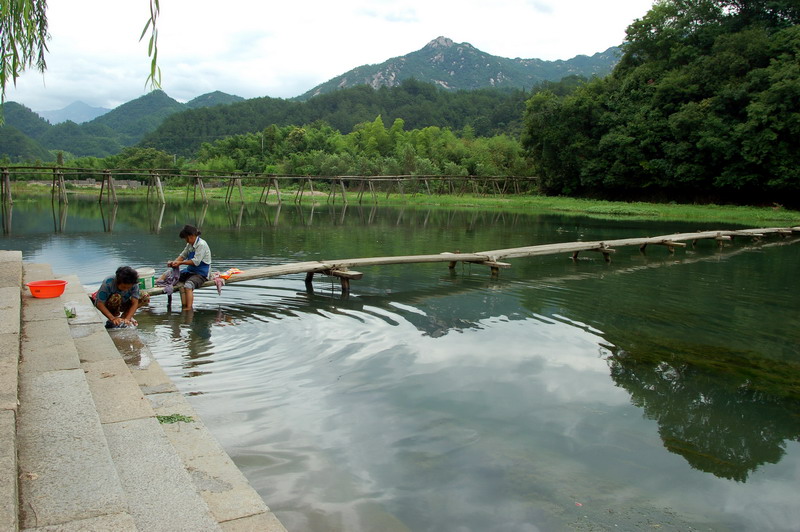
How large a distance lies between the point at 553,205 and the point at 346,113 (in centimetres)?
7256

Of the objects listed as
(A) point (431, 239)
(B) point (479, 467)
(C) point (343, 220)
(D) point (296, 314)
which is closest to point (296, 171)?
(C) point (343, 220)

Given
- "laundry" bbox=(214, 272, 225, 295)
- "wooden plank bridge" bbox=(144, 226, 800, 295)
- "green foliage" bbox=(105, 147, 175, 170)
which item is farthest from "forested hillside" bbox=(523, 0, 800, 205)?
"green foliage" bbox=(105, 147, 175, 170)

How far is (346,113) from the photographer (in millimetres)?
105562

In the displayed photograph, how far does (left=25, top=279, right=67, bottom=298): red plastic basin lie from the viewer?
6562 mm

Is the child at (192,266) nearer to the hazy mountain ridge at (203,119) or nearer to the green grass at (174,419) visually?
the green grass at (174,419)

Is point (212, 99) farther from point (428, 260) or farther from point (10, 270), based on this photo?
point (10, 270)

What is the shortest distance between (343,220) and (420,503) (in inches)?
951

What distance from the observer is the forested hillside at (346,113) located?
315ft

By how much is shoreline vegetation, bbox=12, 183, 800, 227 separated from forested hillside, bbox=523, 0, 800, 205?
181cm

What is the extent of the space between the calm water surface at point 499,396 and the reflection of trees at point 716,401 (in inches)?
1.0

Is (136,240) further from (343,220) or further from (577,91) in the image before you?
(577,91)

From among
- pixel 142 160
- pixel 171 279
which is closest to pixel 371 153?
pixel 142 160

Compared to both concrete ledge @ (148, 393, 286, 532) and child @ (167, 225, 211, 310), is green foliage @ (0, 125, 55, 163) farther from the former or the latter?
concrete ledge @ (148, 393, 286, 532)

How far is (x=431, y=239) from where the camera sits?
19.8 m
